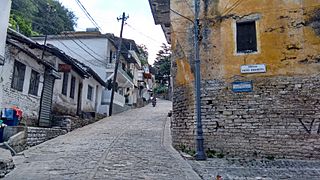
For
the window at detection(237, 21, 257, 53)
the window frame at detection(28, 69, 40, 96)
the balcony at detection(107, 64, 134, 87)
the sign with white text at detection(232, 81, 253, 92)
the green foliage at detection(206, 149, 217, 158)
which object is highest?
the balcony at detection(107, 64, 134, 87)

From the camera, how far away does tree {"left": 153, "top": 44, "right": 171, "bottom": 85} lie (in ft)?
162

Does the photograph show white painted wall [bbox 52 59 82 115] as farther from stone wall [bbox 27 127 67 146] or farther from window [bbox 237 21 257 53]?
window [bbox 237 21 257 53]

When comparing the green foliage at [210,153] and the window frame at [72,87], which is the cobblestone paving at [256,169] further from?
the window frame at [72,87]

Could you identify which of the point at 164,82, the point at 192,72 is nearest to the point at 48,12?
the point at 192,72

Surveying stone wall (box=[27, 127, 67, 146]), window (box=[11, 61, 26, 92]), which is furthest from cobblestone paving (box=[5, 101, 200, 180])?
window (box=[11, 61, 26, 92])

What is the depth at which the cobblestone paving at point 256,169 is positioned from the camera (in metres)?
6.91

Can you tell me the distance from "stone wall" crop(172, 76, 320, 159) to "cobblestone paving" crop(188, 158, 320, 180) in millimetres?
477

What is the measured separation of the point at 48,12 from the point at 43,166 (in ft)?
70.8

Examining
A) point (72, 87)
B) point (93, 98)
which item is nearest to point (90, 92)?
point (93, 98)

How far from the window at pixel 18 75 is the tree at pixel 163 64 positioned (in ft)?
122

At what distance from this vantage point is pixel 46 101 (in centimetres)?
1398

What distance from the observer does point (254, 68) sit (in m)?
9.41

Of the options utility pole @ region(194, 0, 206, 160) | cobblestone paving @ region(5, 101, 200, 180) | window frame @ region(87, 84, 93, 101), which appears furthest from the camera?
window frame @ region(87, 84, 93, 101)

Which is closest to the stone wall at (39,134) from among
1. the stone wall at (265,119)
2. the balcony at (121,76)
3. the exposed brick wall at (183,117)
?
the exposed brick wall at (183,117)
